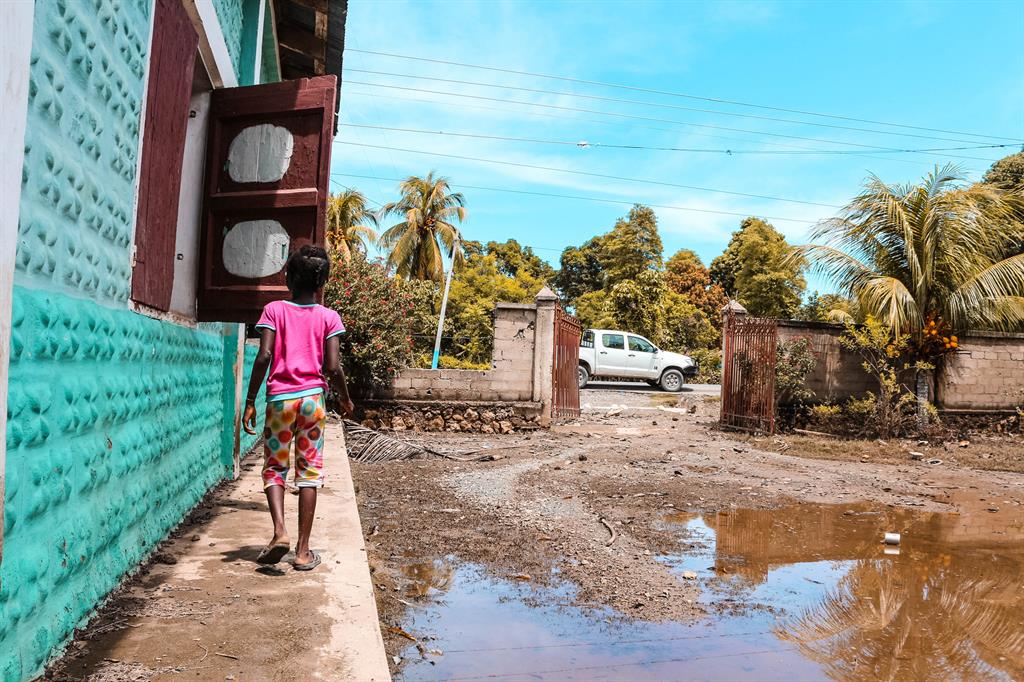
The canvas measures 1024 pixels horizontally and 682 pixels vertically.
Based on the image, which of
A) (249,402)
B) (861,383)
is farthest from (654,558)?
(861,383)

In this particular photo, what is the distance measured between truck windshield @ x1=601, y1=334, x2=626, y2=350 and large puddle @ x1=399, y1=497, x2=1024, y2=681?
14712 mm

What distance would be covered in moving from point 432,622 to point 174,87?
118 inches

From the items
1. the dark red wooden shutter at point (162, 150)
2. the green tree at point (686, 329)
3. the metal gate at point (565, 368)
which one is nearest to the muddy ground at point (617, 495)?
the metal gate at point (565, 368)

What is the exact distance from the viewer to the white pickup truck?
20.5 meters

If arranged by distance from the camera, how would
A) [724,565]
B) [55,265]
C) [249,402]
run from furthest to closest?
1. [724,565]
2. [249,402]
3. [55,265]

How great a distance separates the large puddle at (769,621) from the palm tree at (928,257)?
8150mm

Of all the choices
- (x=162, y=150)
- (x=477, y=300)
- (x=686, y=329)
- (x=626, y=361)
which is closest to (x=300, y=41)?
(x=162, y=150)

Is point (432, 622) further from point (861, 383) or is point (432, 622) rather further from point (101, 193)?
point (861, 383)

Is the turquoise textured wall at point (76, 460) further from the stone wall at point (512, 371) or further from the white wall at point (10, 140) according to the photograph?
the stone wall at point (512, 371)

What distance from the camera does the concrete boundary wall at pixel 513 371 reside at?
12094mm

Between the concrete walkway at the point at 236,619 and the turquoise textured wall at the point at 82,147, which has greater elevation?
the turquoise textured wall at the point at 82,147

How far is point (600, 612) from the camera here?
4.01 m

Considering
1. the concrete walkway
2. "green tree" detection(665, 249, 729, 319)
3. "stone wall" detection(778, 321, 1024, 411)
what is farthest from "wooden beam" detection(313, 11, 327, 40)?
"green tree" detection(665, 249, 729, 319)

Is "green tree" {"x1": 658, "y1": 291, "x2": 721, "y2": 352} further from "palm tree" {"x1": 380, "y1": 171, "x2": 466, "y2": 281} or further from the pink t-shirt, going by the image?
the pink t-shirt
